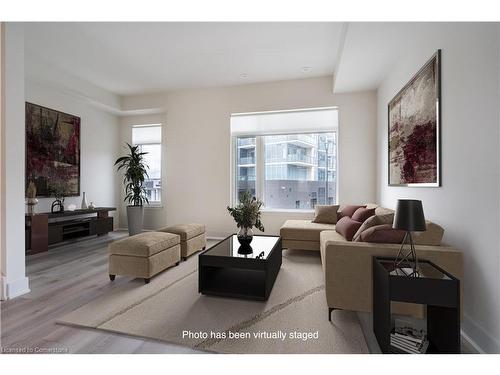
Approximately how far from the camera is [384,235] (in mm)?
2107

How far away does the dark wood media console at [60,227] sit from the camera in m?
3.91

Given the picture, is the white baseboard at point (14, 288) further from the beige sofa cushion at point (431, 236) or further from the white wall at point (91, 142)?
the beige sofa cushion at point (431, 236)

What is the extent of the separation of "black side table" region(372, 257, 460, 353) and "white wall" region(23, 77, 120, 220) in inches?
210

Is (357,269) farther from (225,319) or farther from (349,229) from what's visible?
(225,319)

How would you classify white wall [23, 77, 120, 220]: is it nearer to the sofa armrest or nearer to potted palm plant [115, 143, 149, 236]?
potted palm plant [115, 143, 149, 236]

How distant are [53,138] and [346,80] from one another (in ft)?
17.4

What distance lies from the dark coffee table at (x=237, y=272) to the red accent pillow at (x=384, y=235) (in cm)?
95

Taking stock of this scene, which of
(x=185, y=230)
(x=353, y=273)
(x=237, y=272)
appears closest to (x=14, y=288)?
(x=185, y=230)

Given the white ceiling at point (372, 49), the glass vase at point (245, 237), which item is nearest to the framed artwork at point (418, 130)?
the white ceiling at point (372, 49)

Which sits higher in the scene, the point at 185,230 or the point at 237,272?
the point at 185,230

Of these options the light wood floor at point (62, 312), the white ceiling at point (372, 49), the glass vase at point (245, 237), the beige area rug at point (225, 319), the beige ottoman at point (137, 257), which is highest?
the white ceiling at point (372, 49)

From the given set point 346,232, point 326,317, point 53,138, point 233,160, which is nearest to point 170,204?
point 233,160

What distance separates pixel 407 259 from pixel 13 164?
145 inches

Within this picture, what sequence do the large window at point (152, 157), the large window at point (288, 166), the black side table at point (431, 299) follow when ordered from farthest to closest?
the large window at point (152, 157)
the large window at point (288, 166)
the black side table at point (431, 299)
